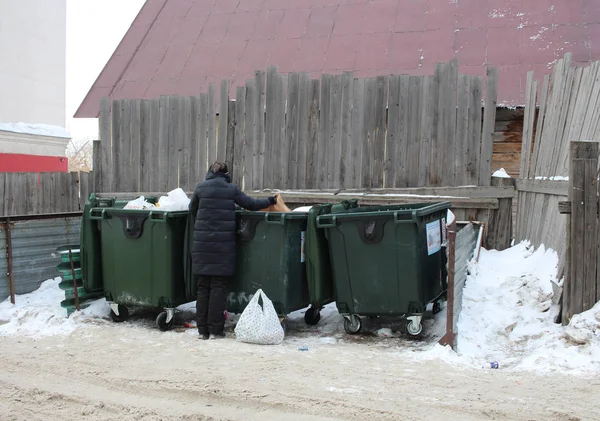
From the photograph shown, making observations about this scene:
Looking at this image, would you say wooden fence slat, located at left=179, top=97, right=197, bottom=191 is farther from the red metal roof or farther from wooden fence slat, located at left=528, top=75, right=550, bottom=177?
wooden fence slat, located at left=528, top=75, right=550, bottom=177

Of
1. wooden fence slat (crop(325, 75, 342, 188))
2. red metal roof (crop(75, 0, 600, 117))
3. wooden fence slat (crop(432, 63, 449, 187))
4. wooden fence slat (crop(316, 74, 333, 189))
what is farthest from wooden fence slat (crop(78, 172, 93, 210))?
wooden fence slat (crop(432, 63, 449, 187))

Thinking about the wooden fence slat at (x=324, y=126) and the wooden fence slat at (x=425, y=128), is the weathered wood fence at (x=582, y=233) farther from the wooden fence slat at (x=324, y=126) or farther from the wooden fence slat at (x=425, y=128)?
the wooden fence slat at (x=324, y=126)

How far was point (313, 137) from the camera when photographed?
9117 mm

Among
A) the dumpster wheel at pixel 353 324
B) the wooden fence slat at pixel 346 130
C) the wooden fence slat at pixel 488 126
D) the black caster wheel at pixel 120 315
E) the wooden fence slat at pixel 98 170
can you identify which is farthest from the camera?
the wooden fence slat at pixel 98 170

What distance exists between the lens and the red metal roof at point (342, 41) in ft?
36.3

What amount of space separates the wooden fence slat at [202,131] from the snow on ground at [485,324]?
2737 mm

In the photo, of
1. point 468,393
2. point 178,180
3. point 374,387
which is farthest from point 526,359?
point 178,180

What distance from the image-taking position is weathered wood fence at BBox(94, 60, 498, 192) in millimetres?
8359

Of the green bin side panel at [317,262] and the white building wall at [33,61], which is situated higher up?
the white building wall at [33,61]

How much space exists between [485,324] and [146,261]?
372 centimetres

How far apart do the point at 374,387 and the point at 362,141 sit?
472cm

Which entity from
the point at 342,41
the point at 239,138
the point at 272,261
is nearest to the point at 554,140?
the point at 272,261

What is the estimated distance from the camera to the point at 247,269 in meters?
6.78

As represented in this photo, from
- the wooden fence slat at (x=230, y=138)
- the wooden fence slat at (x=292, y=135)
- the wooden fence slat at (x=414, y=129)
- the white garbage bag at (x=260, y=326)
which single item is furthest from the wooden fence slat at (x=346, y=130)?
the white garbage bag at (x=260, y=326)
